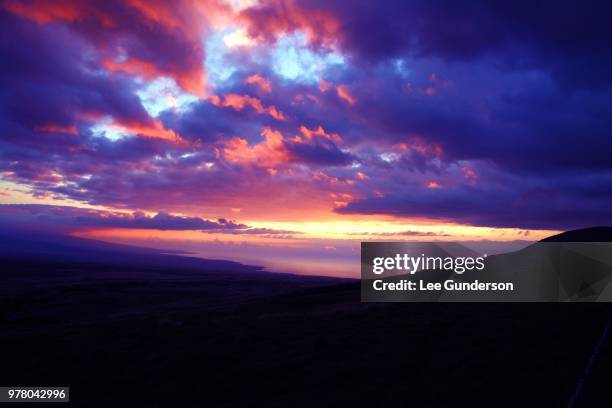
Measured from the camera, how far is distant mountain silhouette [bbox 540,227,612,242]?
249ft

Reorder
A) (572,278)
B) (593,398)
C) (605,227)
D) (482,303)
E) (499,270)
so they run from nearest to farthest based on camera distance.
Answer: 1. (593,398)
2. (482,303)
3. (572,278)
4. (499,270)
5. (605,227)

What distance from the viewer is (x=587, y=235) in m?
78.2

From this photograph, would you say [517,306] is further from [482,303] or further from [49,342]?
[49,342]

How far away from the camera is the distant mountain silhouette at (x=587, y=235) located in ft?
249

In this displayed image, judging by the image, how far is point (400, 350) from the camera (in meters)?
23.4

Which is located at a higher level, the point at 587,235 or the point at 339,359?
the point at 587,235

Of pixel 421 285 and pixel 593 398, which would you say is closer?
pixel 593 398

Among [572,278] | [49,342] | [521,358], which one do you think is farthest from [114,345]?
[572,278]

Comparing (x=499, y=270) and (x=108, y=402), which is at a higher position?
(x=499, y=270)

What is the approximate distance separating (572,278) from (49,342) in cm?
4916

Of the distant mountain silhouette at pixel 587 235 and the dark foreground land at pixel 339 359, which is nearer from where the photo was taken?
the dark foreground land at pixel 339 359

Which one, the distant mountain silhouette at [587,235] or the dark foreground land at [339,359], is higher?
the distant mountain silhouette at [587,235]

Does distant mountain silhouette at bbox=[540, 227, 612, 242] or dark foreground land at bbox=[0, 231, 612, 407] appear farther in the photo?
distant mountain silhouette at bbox=[540, 227, 612, 242]

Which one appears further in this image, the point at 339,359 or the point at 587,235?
the point at 587,235
